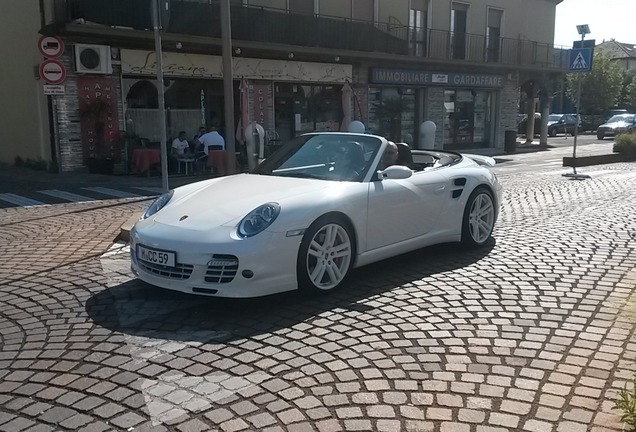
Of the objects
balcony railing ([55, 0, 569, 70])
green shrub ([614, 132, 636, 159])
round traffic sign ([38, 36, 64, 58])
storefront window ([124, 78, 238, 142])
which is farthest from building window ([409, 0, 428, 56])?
round traffic sign ([38, 36, 64, 58])

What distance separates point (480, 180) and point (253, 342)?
379 cm

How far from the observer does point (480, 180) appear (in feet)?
22.4

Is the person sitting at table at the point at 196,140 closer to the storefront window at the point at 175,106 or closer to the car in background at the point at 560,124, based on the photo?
the storefront window at the point at 175,106

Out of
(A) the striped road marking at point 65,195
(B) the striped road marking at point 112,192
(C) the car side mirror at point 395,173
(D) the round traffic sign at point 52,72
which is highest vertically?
(D) the round traffic sign at point 52,72

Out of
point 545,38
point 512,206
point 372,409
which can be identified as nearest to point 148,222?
point 372,409

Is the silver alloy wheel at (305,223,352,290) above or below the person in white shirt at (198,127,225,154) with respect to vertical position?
below

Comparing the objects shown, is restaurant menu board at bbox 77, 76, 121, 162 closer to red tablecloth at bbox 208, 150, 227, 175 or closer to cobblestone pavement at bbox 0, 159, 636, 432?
red tablecloth at bbox 208, 150, 227, 175

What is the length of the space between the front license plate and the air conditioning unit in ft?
40.9

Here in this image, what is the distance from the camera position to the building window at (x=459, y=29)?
2686 centimetres

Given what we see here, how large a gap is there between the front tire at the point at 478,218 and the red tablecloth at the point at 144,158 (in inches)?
429

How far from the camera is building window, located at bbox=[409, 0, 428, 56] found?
25031mm

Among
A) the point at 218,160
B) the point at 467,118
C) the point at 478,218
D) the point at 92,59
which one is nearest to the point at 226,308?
the point at 478,218

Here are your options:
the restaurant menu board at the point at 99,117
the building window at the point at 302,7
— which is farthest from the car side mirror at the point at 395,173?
the building window at the point at 302,7

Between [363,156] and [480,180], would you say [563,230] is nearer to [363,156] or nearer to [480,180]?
[480,180]
